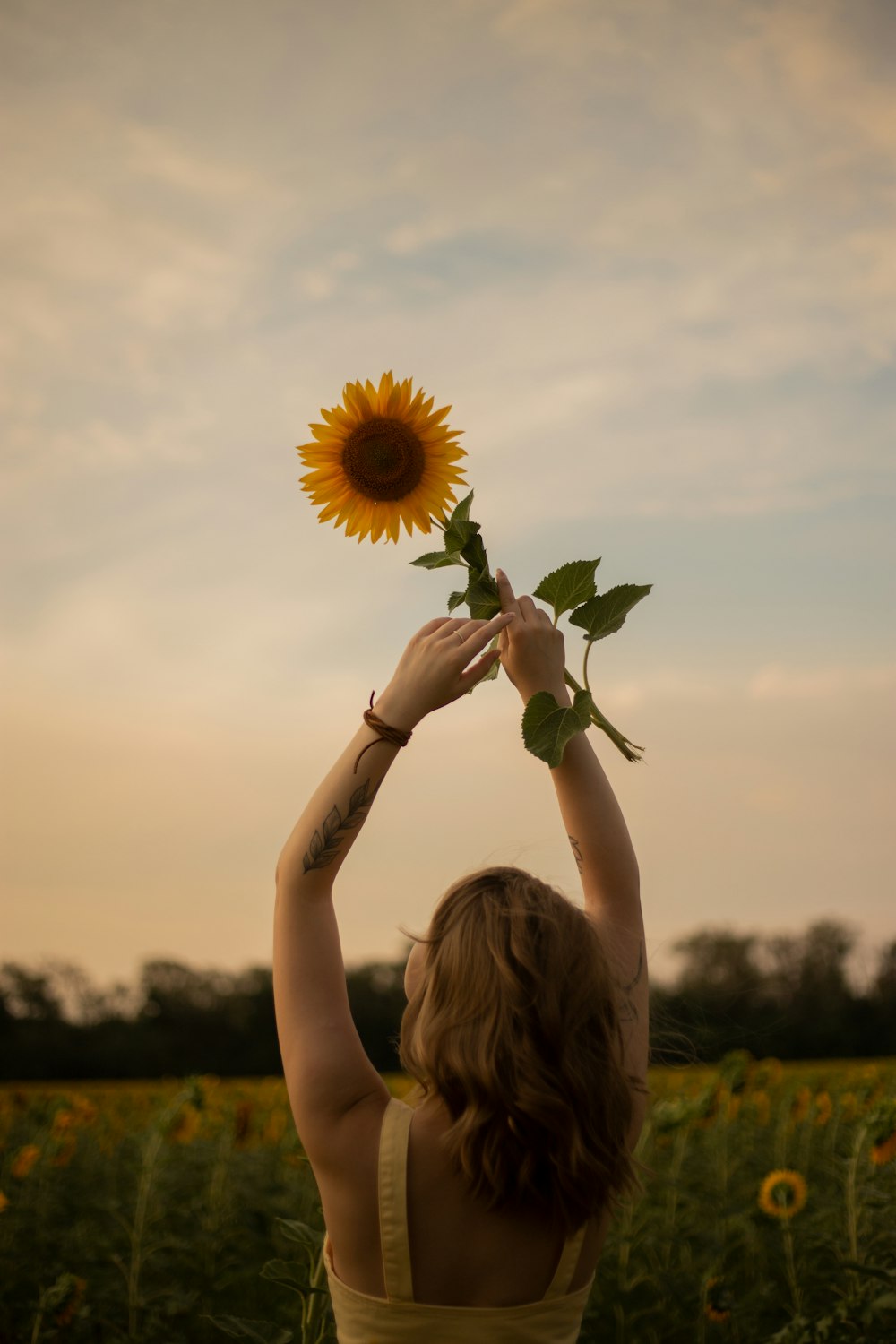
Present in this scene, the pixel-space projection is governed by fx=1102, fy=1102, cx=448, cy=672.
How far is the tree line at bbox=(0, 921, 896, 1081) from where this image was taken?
23.8m

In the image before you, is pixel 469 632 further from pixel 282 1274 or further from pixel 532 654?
pixel 282 1274

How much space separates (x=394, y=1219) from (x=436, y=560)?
3.23ft

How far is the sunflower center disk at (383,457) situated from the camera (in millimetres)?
1974

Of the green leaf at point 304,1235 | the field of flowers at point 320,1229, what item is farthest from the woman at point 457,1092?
the green leaf at point 304,1235

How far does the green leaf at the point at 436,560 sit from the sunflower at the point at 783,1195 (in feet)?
11.4

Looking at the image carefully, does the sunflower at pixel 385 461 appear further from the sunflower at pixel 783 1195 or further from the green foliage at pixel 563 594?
the sunflower at pixel 783 1195

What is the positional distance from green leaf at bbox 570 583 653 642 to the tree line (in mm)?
22168

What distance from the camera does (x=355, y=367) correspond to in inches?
74.9

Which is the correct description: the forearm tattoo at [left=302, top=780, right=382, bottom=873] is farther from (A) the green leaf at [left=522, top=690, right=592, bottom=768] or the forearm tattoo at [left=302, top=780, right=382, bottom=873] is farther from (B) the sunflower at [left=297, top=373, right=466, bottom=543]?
(B) the sunflower at [left=297, top=373, right=466, bottom=543]

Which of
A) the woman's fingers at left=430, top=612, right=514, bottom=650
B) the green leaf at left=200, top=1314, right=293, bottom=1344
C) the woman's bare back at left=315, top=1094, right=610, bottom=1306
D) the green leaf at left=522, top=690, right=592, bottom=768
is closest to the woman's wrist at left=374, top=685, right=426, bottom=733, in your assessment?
the woman's fingers at left=430, top=612, right=514, bottom=650

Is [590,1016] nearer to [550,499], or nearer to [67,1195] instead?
[550,499]

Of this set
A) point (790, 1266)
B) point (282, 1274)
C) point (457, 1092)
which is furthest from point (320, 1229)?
point (457, 1092)

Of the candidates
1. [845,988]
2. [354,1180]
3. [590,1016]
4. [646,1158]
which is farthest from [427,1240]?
[845,988]

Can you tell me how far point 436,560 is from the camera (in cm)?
184
